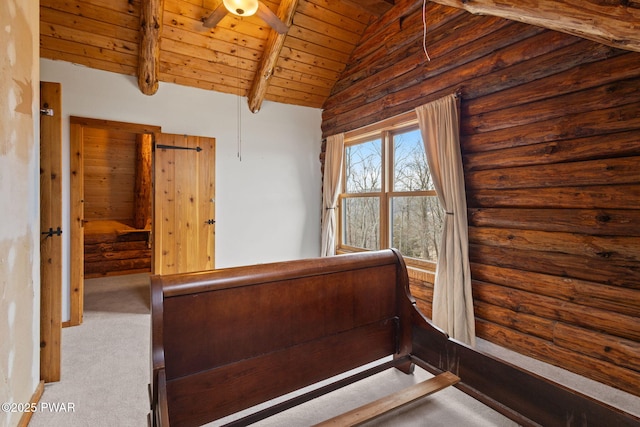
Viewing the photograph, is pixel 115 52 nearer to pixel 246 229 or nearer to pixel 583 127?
pixel 246 229

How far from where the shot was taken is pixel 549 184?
2340mm

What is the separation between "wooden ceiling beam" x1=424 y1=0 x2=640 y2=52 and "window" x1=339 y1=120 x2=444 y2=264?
196 centimetres

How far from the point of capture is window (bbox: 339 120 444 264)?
3.46 meters

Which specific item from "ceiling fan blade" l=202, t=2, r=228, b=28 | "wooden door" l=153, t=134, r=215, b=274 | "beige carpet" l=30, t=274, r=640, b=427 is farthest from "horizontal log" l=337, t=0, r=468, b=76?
A: "beige carpet" l=30, t=274, r=640, b=427

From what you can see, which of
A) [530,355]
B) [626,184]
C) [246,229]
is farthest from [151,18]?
[530,355]

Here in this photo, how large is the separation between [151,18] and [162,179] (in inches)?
69.6

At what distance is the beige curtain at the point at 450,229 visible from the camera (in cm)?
280

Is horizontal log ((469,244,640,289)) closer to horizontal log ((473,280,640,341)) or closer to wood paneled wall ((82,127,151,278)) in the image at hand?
horizontal log ((473,280,640,341))

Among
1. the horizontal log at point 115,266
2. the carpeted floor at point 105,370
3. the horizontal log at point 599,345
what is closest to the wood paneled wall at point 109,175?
the horizontal log at point 115,266

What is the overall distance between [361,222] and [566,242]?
2533 millimetres

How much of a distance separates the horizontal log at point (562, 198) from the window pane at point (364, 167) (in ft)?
4.88

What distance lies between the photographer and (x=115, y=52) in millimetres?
3531

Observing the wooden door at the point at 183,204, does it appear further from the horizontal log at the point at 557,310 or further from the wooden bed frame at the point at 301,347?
the horizontal log at the point at 557,310

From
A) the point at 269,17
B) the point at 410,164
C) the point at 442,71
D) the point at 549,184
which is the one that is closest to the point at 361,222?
the point at 410,164
